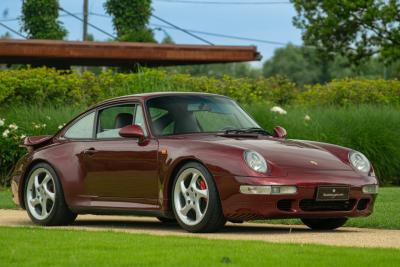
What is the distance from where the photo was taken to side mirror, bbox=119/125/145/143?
11.7m

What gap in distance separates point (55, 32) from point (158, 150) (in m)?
40.1

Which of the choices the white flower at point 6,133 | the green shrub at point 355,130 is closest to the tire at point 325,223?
the white flower at point 6,133

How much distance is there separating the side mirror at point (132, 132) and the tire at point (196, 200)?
0.72m

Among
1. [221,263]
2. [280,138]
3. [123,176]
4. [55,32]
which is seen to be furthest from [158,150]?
[55,32]

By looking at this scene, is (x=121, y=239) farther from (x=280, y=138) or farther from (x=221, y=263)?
(x=280, y=138)

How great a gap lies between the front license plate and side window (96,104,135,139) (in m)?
2.37

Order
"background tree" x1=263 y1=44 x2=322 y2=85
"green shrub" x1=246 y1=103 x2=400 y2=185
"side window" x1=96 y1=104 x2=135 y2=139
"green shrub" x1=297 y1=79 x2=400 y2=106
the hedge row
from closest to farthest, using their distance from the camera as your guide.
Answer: "side window" x1=96 y1=104 x2=135 y2=139
"green shrub" x1=246 y1=103 x2=400 y2=185
the hedge row
"green shrub" x1=297 y1=79 x2=400 y2=106
"background tree" x1=263 y1=44 x2=322 y2=85

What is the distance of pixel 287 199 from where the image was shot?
10.9m

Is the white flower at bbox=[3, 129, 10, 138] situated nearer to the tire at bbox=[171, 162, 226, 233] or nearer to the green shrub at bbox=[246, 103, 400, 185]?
the green shrub at bbox=[246, 103, 400, 185]

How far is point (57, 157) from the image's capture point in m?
12.6

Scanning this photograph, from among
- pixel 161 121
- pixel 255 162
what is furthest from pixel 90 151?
pixel 255 162

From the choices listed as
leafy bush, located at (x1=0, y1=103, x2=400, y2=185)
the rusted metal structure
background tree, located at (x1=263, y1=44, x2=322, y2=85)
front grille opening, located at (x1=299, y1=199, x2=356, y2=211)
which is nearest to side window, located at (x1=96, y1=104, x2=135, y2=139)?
front grille opening, located at (x1=299, y1=199, x2=356, y2=211)

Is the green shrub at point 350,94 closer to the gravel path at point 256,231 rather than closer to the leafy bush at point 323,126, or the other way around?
the leafy bush at point 323,126

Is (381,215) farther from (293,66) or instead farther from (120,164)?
(293,66)
